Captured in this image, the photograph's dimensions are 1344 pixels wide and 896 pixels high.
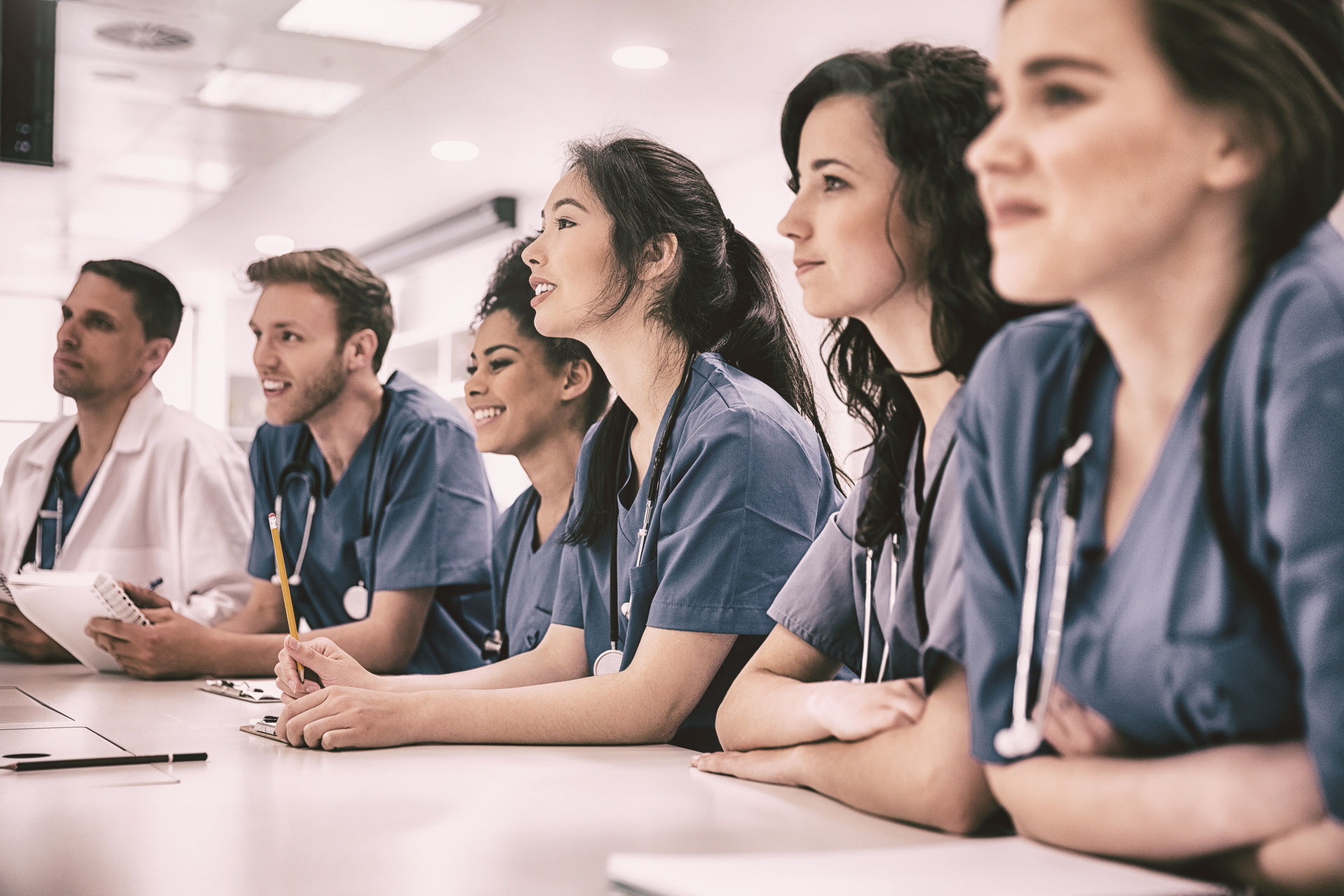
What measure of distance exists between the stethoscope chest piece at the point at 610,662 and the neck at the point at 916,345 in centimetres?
46

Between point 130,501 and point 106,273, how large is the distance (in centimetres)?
40

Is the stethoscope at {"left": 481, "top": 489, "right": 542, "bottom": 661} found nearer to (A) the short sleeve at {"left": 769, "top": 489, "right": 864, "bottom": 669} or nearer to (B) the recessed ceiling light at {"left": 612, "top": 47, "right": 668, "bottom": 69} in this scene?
(A) the short sleeve at {"left": 769, "top": 489, "right": 864, "bottom": 669}

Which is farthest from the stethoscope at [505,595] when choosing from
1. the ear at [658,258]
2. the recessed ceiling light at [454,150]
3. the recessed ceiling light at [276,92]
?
the recessed ceiling light at [454,150]

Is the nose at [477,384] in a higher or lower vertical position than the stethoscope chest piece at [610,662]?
higher

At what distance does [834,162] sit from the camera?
1.04 m

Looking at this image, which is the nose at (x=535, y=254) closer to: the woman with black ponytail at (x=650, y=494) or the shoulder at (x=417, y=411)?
the woman with black ponytail at (x=650, y=494)

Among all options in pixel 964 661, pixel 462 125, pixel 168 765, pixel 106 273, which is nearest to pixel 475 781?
pixel 168 765

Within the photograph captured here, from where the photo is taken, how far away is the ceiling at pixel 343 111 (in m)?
1.95

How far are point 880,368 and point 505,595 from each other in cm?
92

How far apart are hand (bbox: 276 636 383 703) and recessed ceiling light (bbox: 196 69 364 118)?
7.94 ft

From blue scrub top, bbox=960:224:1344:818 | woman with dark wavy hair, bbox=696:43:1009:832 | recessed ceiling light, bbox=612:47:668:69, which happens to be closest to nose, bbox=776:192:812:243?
woman with dark wavy hair, bbox=696:43:1009:832

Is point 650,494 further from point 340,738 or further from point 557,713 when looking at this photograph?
point 340,738

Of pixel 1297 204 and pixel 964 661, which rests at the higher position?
pixel 1297 204

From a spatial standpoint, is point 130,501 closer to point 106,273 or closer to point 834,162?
point 106,273
